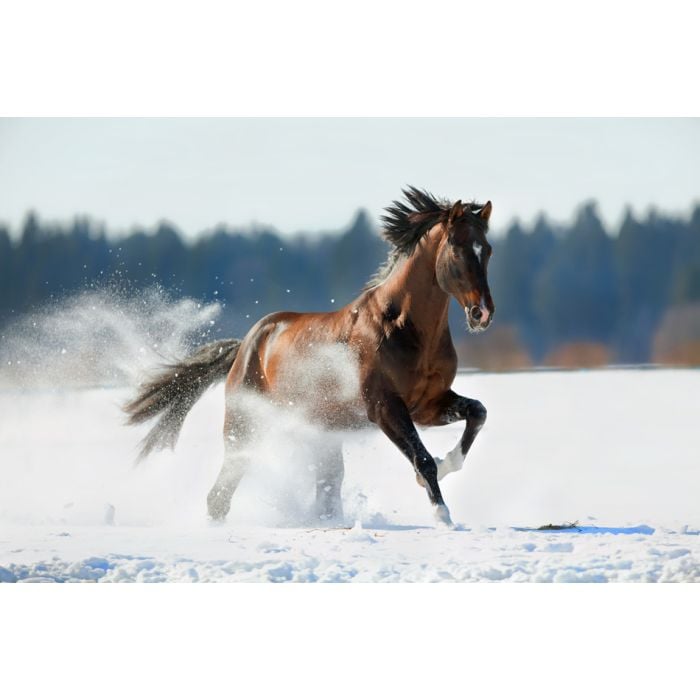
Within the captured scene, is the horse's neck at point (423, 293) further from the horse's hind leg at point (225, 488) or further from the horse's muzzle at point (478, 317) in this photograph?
the horse's hind leg at point (225, 488)

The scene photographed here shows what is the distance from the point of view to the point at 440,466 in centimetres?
522

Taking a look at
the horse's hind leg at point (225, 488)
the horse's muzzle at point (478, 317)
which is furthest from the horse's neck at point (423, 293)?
the horse's hind leg at point (225, 488)

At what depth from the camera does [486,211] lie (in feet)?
17.0

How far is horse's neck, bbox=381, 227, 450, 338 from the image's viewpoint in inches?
207

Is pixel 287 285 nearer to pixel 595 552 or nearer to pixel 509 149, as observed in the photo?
pixel 509 149

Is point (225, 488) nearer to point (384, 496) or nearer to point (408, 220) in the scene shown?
point (384, 496)

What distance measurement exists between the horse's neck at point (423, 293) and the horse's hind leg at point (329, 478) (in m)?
1.07

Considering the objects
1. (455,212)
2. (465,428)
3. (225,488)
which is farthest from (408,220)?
(225,488)

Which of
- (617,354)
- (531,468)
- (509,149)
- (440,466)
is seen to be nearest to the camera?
(440,466)

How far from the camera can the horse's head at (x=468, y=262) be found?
193 inches

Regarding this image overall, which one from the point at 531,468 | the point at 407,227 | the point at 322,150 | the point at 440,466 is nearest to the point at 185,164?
the point at 322,150

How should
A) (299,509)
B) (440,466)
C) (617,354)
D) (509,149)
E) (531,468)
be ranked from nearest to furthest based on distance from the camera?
(440,466), (299,509), (509,149), (531,468), (617,354)

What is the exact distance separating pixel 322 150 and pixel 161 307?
1.58 meters

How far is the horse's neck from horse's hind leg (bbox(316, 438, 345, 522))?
1067 mm
